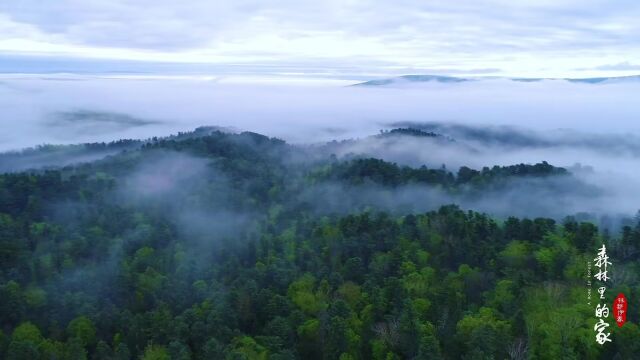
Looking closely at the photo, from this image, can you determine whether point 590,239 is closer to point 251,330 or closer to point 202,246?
point 251,330

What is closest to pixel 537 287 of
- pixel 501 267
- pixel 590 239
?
pixel 501 267

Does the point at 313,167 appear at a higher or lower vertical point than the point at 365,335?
higher

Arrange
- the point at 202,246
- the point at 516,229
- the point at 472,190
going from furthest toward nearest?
1. the point at 472,190
2. the point at 202,246
3. the point at 516,229

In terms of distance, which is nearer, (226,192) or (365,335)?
(365,335)

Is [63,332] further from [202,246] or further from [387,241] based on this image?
[387,241]

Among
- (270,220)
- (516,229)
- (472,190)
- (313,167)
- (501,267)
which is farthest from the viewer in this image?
(313,167)

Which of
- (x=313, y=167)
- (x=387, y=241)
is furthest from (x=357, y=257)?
(x=313, y=167)
